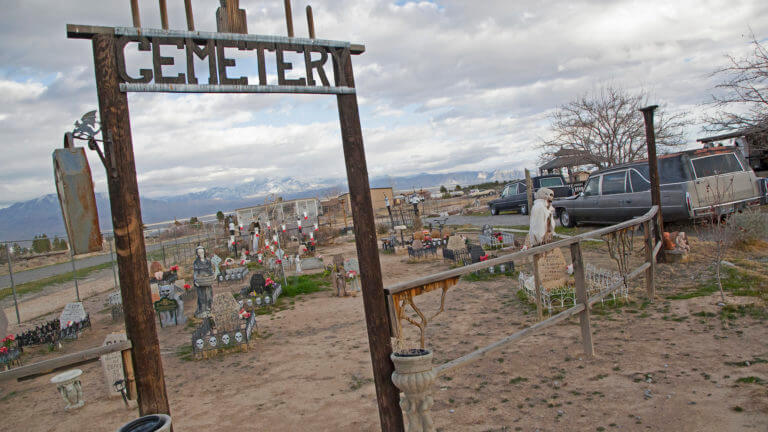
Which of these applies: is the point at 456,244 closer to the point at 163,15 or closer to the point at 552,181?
the point at 552,181

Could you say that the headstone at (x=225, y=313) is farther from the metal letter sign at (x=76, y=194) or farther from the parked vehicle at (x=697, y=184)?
the parked vehicle at (x=697, y=184)

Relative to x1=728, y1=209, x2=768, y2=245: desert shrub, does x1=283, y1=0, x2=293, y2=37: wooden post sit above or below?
above

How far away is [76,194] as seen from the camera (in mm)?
2783

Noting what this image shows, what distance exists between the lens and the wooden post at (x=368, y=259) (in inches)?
128

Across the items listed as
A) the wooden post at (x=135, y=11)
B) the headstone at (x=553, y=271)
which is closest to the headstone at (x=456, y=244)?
the headstone at (x=553, y=271)

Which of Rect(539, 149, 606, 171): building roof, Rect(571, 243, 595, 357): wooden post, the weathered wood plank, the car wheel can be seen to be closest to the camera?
the weathered wood plank

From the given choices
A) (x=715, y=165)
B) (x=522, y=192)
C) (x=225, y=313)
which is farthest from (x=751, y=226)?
(x=522, y=192)

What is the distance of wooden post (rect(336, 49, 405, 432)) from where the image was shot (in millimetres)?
3260

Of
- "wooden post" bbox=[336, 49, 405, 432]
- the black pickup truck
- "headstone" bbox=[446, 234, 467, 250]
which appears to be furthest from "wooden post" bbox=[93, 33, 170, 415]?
the black pickup truck

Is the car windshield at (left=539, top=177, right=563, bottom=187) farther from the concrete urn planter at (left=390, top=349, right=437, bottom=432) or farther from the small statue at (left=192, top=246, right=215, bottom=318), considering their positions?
the concrete urn planter at (left=390, top=349, right=437, bottom=432)

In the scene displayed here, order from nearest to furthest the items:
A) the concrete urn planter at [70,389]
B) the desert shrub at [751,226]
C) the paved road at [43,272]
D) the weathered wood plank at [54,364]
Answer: the weathered wood plank at [54,364] < the concrete urn planter at [70,389] < the desert shrub at [751,226] < the paved road at [43,272]

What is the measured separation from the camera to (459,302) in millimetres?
8711

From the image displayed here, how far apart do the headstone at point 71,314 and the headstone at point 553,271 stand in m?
10.5

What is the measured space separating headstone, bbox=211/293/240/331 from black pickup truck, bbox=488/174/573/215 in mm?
15808
